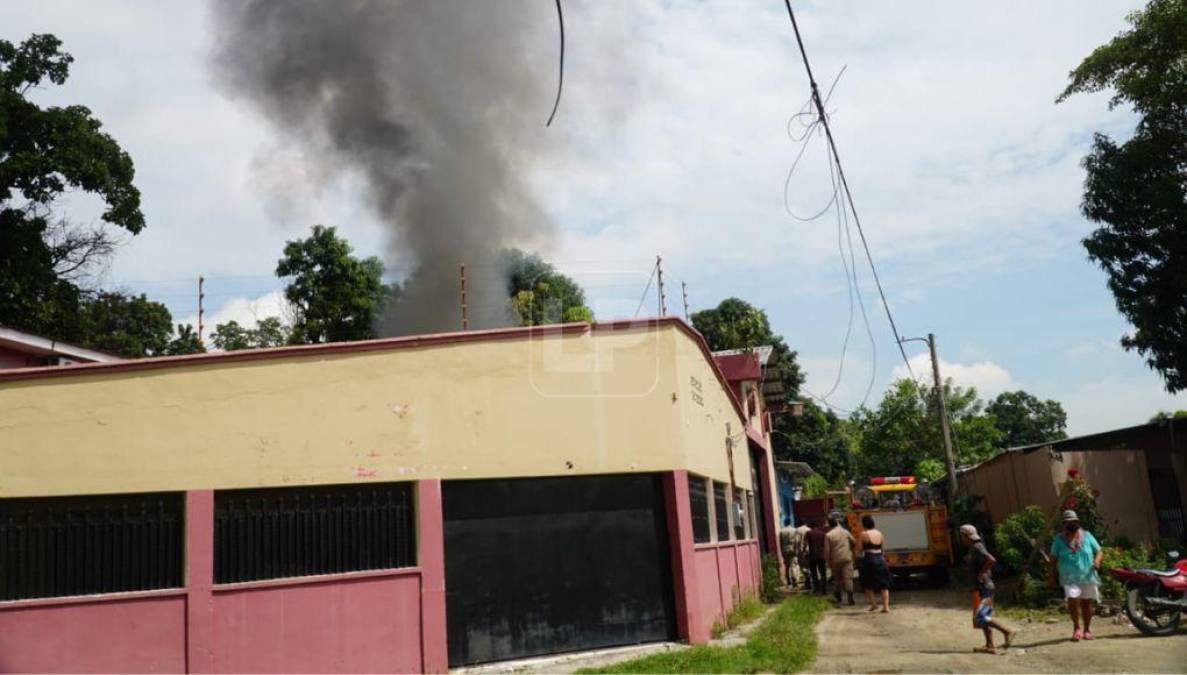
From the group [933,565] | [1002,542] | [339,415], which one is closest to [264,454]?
[339,415]

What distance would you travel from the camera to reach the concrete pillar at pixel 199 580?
29.5ft

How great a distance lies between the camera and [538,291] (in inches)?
1167

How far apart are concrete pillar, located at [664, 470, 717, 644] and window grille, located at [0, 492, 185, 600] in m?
5.49

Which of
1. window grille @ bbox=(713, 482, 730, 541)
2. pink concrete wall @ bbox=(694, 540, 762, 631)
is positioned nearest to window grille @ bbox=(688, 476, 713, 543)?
pink concrete wall @ bbox=(694, 540, 762, 631)

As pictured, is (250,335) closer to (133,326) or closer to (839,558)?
(133,326)

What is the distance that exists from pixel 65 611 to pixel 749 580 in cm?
1075

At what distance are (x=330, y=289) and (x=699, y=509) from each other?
21.1m

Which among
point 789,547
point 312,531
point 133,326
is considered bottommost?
point 789,547

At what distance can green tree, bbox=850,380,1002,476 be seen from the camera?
42531 mm

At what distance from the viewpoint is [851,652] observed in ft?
32.8

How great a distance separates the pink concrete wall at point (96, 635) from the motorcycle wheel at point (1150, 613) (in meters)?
10.2

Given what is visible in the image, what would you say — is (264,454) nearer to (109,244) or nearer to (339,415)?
(339,415)

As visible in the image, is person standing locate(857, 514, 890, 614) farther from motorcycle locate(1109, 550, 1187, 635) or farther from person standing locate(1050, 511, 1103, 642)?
motorcycle locate(1109, 550, 1187, 635)

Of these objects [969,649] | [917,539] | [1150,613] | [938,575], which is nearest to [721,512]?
[969,649]
